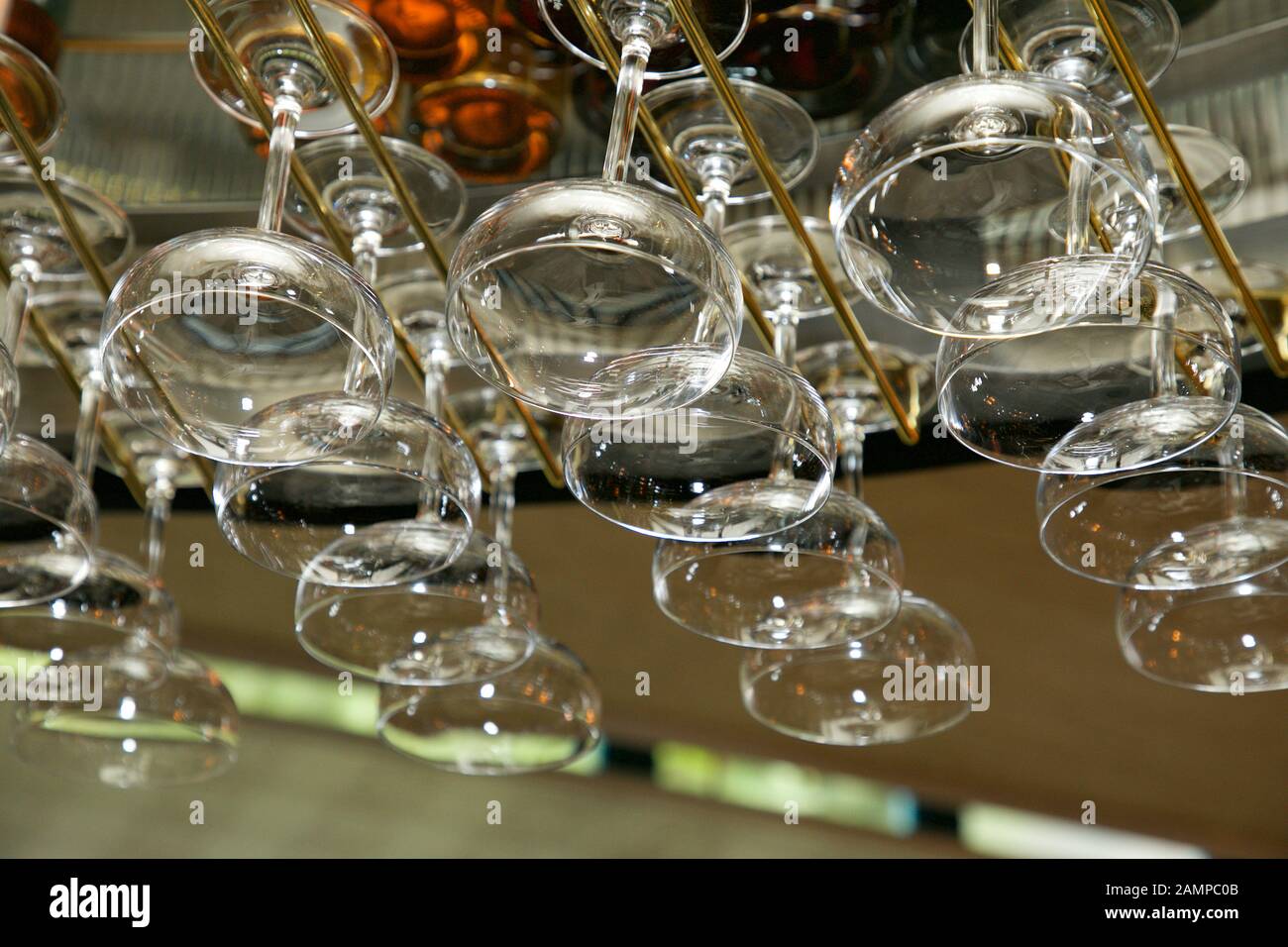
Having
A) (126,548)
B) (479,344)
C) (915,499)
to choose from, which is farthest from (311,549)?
(126,548)

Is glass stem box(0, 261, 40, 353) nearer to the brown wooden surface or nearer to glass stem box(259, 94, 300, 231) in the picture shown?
glass stem box(259, 94, 300, 231)

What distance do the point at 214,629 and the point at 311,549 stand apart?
2.33 meters

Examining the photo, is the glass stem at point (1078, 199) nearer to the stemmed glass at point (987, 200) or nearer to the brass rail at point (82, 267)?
the stemmed glass at point (987, 200)

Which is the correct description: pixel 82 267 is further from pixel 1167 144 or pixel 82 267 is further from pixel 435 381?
pixel 1167 144

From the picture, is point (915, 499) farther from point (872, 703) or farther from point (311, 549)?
point (311, 549)

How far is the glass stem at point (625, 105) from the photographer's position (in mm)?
783

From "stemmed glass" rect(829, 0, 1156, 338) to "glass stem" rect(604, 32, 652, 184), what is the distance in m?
0.12

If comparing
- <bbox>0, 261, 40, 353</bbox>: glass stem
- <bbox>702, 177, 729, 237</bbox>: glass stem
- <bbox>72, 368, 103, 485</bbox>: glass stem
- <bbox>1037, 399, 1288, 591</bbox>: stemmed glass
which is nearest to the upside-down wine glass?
<bbox>0, 261, 40, 353</bbox>: glass stem

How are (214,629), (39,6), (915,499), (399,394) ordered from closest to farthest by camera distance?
(39,6)
(399,394)
(915,499)
(214,629)

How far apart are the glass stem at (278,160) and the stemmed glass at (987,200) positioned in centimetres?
31

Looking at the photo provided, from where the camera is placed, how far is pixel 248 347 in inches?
30.8

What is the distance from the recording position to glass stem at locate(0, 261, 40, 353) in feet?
3.67
